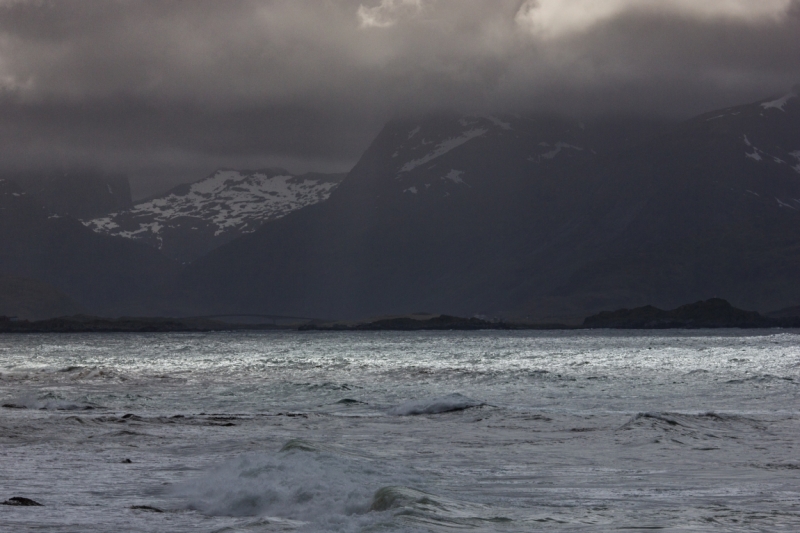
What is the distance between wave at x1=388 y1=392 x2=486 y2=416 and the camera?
49688mm

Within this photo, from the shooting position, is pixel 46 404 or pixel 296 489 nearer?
pixel 296 489

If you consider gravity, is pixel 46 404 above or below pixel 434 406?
below

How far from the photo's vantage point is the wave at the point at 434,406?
49.7m

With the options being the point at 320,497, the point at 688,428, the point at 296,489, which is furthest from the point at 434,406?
the point at 320,497

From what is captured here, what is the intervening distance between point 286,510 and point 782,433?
22.6 meters

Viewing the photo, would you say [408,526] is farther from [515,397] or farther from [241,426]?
[515,397]

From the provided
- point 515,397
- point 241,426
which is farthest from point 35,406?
point 515,397

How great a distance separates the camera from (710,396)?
5869 cm

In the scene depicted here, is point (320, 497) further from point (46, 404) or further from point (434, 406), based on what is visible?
point (46, 404)

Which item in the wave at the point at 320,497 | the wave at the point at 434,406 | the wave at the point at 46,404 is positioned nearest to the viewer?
the wave at the point at 320,497

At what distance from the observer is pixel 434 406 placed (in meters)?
50.4

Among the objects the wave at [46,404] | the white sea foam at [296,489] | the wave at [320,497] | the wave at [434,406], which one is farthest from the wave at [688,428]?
the wave at [46,404]

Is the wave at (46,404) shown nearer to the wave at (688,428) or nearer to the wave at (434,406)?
the wave at (434,406)

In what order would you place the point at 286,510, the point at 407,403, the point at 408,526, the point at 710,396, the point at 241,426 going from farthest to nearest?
the point at 710,396
the point at 407,403
the point at 241,426
the point at 286,510
the point at 408,526
